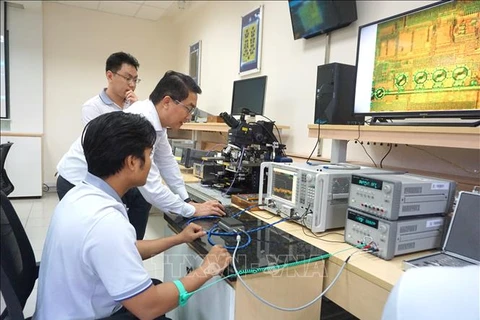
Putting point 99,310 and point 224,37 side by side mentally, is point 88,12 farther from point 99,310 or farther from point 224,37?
point 99,310

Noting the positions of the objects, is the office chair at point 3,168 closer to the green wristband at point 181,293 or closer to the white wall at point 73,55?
the white wall at point 73,55

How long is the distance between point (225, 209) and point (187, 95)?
623 millimetres

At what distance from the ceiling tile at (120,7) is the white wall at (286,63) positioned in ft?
2.82

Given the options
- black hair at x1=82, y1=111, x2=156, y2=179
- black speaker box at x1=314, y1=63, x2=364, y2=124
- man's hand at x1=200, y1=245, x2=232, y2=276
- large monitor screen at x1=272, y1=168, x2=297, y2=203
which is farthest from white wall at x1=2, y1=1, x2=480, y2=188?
black hair at x1=82, y1=111, x2=156, y2=179

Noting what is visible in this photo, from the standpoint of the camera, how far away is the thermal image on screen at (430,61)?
1329 mm

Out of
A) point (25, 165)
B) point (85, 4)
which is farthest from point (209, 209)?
point (85, 4)

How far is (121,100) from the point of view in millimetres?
2285

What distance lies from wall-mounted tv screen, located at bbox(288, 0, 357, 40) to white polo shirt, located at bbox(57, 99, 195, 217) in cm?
148

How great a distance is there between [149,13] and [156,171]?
14.5ft

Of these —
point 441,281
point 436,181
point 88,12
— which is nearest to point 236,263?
point 441,281

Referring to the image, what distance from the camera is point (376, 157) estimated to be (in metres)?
2.13

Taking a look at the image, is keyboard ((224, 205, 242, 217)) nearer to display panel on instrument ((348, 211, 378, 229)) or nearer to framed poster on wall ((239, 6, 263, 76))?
display panel on instrument ((348, 211, 378, 229))

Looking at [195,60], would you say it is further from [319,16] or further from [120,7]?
[319,16]

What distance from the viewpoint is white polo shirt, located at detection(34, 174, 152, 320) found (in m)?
0.82
